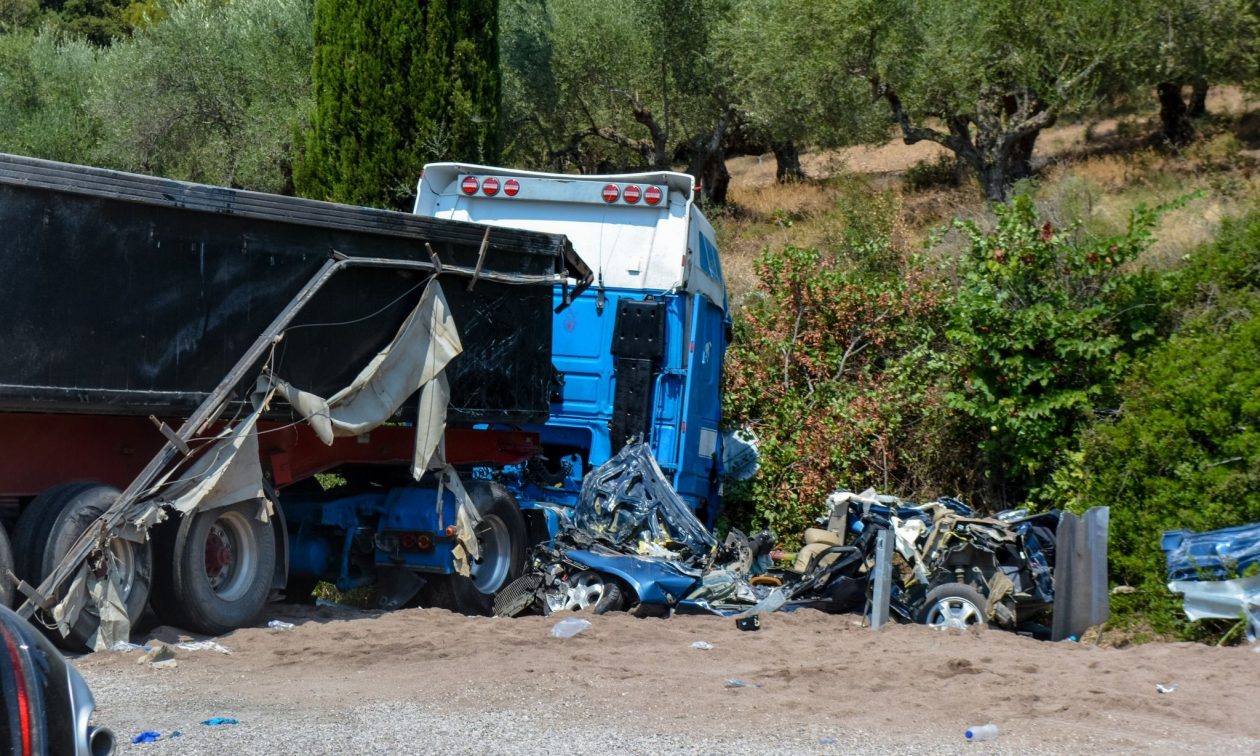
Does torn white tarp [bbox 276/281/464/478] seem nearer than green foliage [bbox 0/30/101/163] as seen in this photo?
Yes

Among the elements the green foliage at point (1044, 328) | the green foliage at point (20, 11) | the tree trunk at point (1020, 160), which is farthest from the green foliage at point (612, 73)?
the green foliage at point (20, 11)

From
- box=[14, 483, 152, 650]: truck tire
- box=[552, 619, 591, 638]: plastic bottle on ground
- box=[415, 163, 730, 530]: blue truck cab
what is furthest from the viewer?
box=[415, 163, 730, 530]: blue truck cab

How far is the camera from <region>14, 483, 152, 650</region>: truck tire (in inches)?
265

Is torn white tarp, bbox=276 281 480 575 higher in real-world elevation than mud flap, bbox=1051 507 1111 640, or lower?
higher

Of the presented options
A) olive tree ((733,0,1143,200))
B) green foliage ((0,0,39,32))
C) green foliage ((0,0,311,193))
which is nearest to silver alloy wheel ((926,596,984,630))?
olive tree ((733,0,1143,200))

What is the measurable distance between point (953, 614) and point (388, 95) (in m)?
13.1

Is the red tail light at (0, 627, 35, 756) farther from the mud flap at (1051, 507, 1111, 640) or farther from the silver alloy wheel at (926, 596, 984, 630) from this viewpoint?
the mud flap at (1051, 507, 1111, 640)

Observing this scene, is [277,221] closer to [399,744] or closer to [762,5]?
[399,744]

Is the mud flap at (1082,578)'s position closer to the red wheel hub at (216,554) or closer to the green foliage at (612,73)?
the red wheel hub at (216,554)

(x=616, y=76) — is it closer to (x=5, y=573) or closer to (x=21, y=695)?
(x=5, y=573)

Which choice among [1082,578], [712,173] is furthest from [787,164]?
[1082,578]

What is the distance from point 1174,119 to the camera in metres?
27.6

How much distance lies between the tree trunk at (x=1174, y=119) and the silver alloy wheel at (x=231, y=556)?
23.7 metres

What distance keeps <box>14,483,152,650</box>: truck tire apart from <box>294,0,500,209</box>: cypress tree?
12404mm
